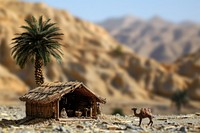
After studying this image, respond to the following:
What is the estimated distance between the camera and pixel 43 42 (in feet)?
161

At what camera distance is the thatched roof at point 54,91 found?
3902 centimetres

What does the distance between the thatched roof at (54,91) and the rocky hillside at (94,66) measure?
7964 cm

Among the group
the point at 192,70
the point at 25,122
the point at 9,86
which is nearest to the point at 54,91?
the point at 25,122

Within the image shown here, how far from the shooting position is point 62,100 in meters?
43.3

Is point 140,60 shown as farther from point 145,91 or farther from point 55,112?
point 55,112

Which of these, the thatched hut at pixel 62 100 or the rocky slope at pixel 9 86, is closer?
the thatched hut at pixel 62 100

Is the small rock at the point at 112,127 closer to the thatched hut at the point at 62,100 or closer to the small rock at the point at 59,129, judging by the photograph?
the small rock at the point at 59,129

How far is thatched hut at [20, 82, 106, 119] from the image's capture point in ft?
129

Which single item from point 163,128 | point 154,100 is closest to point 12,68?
point 154,100

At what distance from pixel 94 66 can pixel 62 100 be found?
291 feet

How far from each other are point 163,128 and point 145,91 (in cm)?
9963

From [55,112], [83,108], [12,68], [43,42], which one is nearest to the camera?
[55,112]

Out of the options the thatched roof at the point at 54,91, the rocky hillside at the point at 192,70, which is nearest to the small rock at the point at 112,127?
the thatched roof at the point at 54,91

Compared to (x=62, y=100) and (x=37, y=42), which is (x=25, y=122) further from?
(x=37, y=42)
